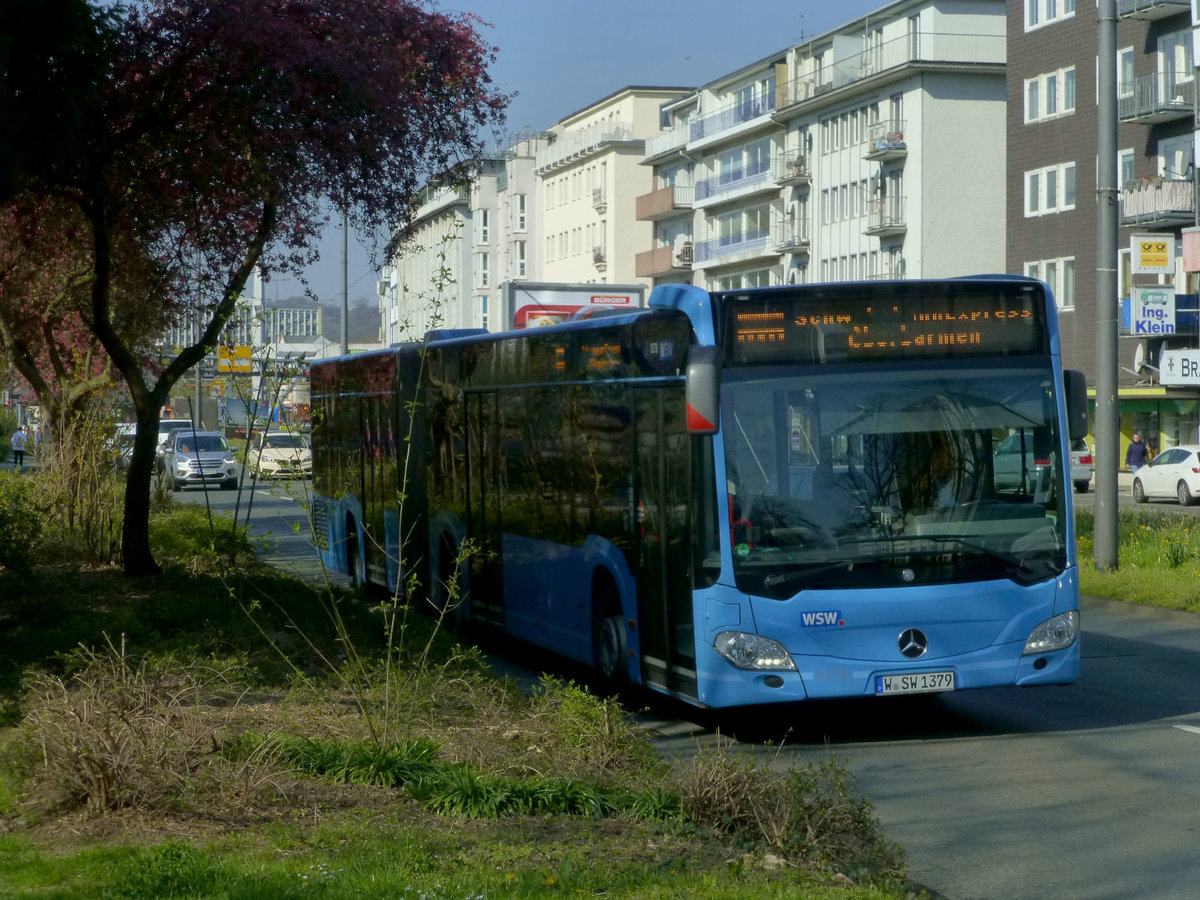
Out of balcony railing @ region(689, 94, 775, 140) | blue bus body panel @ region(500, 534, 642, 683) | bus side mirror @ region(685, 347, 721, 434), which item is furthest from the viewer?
balcony railing @ region(689, 94, 775, 140)

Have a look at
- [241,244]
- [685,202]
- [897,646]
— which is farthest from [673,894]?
[685,202]

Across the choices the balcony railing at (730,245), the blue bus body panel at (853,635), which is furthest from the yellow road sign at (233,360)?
the balcony railing at (730,245)

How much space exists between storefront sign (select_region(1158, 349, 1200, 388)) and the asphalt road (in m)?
35.4

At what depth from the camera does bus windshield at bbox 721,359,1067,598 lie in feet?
33.2

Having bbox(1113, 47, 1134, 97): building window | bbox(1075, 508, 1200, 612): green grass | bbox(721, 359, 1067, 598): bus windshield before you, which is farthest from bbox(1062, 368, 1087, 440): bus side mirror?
bbox(1113, 47, 1134, 97): building window

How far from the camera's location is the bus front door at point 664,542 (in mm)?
10422

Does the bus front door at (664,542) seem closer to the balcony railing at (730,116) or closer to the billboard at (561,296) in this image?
the billboard at (561,296)

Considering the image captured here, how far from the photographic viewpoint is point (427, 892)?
5.73 m

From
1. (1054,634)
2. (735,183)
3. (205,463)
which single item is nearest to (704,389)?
(1054,634)

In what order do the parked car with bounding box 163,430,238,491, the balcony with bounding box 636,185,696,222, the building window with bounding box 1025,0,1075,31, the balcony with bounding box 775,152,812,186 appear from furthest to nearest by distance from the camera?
1. the balcony with bounding box 636,185,696,222
2. the balcony with bounding box 775,152,812,186
3. the building window with bounding box 1025,0,1075,31
4. the parked car with bounding box 163,430,238,491

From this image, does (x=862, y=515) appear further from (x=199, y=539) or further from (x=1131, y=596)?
(x=199, y=539)

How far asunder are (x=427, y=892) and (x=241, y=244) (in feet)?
35.6

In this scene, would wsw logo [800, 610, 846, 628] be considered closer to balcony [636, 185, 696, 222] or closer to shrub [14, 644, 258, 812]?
shrub [14, 644, 258, 812]

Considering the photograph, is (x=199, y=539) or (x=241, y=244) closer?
(x=241, y=244)
